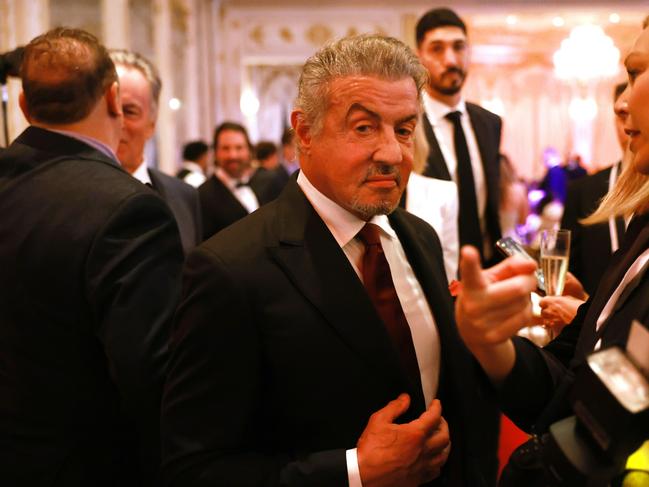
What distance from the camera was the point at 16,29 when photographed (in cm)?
539

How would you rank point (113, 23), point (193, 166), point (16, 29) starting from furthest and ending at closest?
point (113, 23), point (193, 166), point (16, 29)

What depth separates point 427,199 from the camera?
2.58 m

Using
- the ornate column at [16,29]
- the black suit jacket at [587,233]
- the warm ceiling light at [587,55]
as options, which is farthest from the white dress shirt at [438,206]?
the warm ceiling light at [587,55]

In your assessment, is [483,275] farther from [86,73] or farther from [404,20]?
[404,20]

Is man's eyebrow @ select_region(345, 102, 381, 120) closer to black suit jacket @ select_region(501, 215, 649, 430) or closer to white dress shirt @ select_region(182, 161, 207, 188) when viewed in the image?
black suit jacket @ select_region(501, 215, 649, 430)

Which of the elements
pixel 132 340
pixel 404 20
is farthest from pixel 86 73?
pixel 404 20

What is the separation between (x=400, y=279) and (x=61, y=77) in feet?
3.28

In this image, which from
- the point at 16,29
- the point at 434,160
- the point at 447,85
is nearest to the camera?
the point at 434,160

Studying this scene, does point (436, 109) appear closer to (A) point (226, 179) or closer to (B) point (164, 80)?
(A) point (226, 179)

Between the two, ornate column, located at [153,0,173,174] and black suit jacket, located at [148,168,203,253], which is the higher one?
ornate column, located at [153,0,173,174]

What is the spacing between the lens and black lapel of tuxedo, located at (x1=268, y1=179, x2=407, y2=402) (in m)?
1.44

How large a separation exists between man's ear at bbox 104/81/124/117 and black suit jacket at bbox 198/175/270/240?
250 cm

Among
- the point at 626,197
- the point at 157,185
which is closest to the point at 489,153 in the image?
the point at 157,185

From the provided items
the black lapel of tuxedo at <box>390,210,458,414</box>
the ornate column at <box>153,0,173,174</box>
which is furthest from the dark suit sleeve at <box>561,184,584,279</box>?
the ornate column at <box>153,0,173,174</box>
